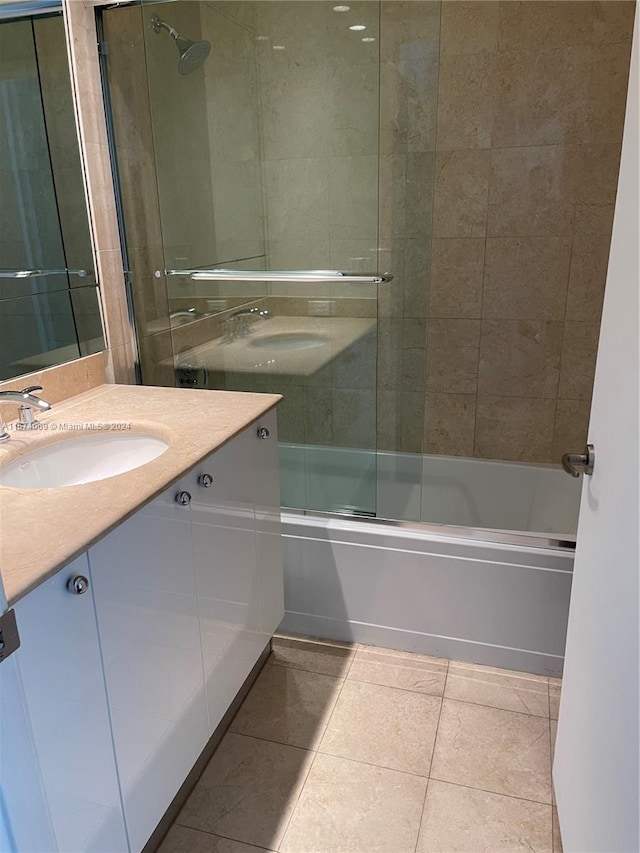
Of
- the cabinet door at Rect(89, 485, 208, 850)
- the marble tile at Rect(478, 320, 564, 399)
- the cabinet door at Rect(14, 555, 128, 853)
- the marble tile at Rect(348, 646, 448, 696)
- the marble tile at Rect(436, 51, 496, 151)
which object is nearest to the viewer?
the cabinet door at Rect(14, 555, 128, 853)

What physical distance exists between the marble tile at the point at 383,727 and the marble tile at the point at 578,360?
4.93 ft

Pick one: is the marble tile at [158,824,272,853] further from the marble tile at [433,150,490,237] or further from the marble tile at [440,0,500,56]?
the marble tile at [440,0,500,56]

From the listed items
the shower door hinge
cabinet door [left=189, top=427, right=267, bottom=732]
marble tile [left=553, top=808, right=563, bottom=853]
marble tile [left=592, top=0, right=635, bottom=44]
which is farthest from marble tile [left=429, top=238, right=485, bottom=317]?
the shower door hinge

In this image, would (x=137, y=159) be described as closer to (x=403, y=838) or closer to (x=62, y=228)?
(x=62, y=228)

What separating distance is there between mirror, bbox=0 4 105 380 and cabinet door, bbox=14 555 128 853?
2.97 ft

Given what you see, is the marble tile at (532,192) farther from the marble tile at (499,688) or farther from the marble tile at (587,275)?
the marble tile at (499,688)

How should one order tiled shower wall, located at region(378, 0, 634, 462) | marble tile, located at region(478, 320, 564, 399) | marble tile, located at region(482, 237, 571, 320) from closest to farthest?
tiled shower wall, located at region(378, 0, 634, 462) → marble tile, located at region(482, 237, 571, 320) → marble tile, located at region(478, 320, 564, 399)

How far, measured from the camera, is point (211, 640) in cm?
157

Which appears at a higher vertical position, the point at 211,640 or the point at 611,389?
the point at 611,389

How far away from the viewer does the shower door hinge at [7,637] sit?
0.62 metres

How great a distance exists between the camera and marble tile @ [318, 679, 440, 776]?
5.80 ft

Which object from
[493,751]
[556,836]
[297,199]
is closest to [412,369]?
[297,199]

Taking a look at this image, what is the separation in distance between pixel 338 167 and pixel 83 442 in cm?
126

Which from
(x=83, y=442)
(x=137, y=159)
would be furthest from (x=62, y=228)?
(x=83, y=442)
